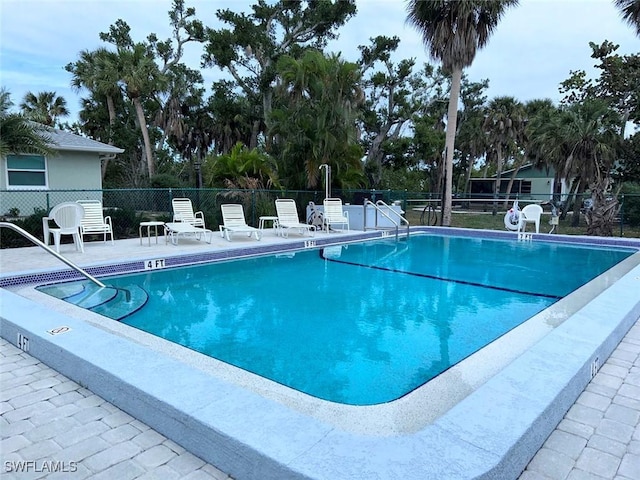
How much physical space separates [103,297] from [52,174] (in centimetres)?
978

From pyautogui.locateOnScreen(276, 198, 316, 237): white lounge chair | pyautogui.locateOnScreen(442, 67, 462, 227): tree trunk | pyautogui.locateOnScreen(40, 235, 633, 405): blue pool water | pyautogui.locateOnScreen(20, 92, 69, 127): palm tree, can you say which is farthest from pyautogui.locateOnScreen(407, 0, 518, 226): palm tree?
pyautogui.locateOnScreen(20, 92, 69, 127): palm tree

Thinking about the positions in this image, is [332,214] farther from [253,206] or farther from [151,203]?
[151,203]

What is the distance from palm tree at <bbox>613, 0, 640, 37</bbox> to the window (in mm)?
19054

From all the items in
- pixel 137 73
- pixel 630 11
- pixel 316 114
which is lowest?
pixel 316 114

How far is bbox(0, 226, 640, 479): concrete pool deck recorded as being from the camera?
1652mm

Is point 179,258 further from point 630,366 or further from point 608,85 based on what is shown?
point 608,85

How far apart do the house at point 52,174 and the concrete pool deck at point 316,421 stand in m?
9.70

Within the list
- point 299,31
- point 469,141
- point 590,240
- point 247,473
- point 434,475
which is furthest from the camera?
point 469,141

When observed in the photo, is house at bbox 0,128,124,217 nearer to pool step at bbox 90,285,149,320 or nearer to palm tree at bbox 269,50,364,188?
palm tree at bbox 269,50,364,188

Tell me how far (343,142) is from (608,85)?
15.0 m

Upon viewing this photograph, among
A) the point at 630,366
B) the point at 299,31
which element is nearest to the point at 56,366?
the point at 630,366

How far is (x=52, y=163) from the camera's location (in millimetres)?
12852

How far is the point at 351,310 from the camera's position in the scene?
524 centimetres

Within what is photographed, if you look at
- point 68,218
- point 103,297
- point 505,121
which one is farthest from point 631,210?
point 68,218
